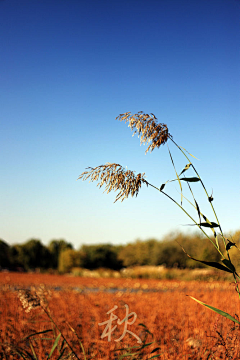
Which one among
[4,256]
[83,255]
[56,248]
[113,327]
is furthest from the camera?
[56,248]

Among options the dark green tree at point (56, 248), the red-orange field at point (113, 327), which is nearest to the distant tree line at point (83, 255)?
the dark green tree at point (56, 248)

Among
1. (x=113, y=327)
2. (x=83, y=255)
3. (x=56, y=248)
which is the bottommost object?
(x=83, y=255)

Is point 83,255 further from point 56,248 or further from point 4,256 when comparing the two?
point 4,256

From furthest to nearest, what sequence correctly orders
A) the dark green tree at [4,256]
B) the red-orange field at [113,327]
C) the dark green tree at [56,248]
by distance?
1. the dark green tree at [56,248]
2. the dark green tree at [4,256]
3. the red-orange field at [113,327]

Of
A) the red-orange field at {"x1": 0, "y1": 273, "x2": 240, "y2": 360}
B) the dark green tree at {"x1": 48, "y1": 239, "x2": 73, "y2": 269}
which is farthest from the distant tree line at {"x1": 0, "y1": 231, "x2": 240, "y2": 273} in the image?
the red-orange field at {"x1": 0, "y1": 273, "x2": 240, "y2": 360}

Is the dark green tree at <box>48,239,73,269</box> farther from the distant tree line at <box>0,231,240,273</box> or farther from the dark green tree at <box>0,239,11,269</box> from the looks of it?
the dark green tree at <box>0,239,11,269</box>

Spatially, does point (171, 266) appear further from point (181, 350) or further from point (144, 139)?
point (144, 139)

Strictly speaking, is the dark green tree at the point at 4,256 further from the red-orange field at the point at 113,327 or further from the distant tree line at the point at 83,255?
the red-orange field at the point at 113,327

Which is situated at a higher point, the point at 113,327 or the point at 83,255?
the point at 113,327

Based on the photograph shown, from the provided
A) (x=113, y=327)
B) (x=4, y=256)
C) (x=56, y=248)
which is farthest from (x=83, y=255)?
(x=113, y=327)

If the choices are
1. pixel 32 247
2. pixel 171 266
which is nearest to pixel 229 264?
pixel 171 266

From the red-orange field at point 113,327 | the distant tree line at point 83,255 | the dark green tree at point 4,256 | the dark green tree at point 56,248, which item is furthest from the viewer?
the dark green tree at point 56,248

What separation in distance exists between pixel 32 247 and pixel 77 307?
40175 millimetres

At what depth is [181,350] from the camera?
354 cm
